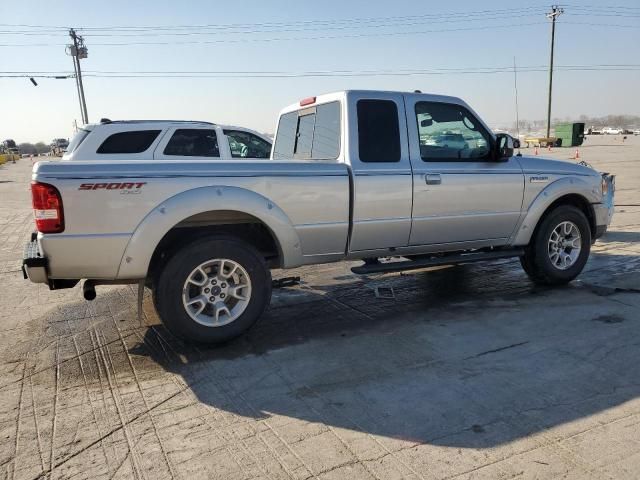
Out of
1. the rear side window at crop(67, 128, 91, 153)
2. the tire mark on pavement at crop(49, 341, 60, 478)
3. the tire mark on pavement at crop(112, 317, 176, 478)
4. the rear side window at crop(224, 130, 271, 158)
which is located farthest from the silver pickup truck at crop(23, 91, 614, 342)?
the rear side window at crop(67, 128, 91, 153)

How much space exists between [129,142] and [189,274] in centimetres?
554

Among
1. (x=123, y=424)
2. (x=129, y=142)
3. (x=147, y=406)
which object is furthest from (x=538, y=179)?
(x=129, y=142)

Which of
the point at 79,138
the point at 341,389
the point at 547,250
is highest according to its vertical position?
the point at 79,138

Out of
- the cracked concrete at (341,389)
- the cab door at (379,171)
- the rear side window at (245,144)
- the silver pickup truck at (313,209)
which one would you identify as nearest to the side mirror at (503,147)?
the silver pickup truck at (313,209)

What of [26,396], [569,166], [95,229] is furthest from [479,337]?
[26,396]

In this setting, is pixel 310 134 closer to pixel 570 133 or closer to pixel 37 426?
pixel 37 426

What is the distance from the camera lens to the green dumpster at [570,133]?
43750mm

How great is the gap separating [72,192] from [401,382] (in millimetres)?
2747

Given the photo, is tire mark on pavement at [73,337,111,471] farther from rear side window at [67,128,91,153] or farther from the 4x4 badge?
rear side window at [67,128,91,153]

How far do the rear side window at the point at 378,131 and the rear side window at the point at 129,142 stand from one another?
5.15 metres

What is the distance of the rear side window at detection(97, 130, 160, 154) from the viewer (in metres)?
8.83

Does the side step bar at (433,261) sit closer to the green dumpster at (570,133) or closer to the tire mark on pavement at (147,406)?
the tire mark on pavement at (147,406)

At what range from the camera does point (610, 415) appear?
3164 mm

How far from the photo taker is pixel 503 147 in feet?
17.9
